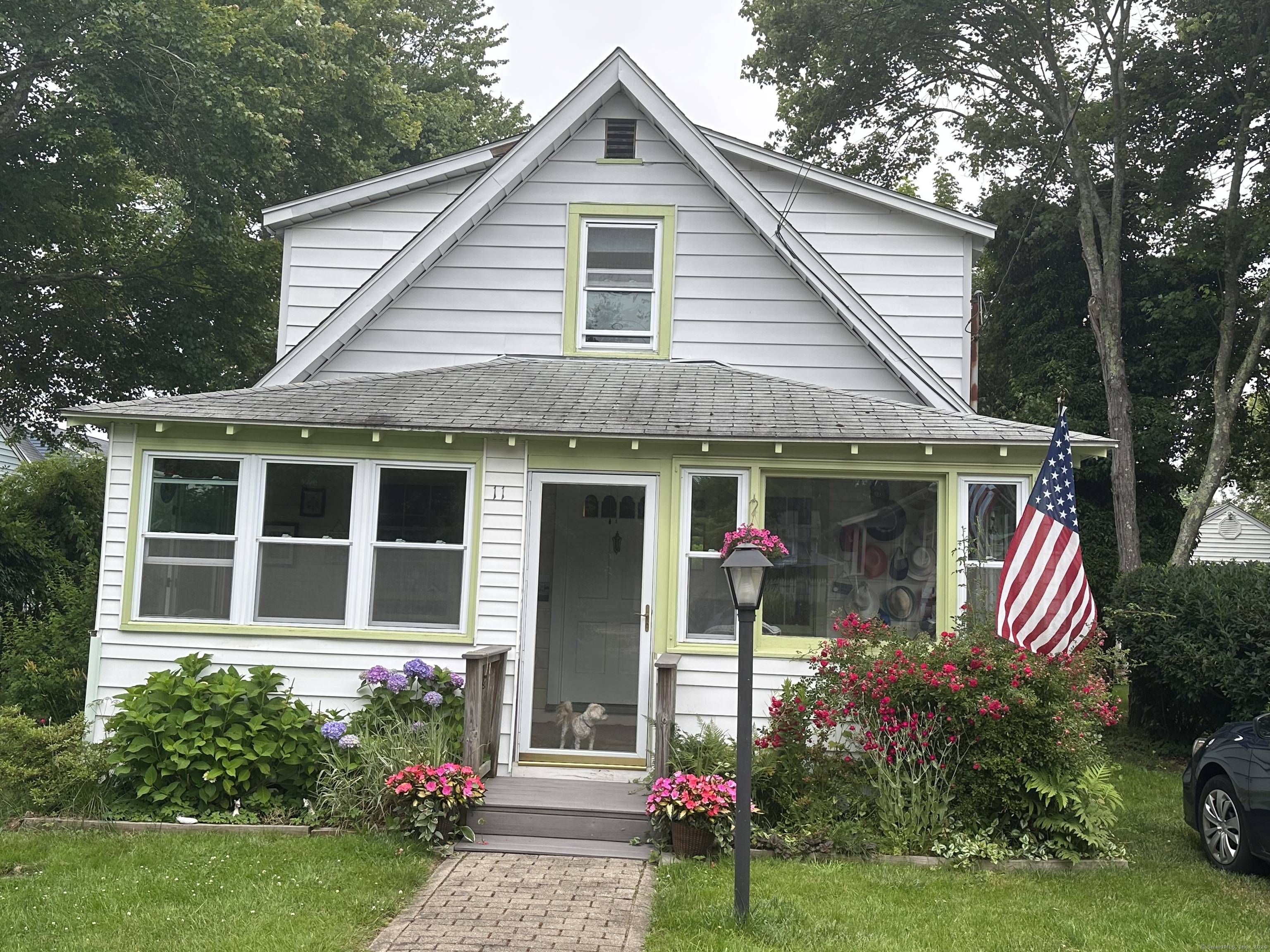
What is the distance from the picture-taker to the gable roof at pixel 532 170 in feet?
32.7

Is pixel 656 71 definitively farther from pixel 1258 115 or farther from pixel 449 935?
pixel 449 935

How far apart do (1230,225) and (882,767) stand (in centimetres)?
1243

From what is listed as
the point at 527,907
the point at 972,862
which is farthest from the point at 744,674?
the point at 972,862

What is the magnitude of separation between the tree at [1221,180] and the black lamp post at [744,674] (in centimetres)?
1220

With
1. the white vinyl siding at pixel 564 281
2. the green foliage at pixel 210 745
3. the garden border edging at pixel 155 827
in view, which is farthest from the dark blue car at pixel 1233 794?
the green foliage at pixel 210 745

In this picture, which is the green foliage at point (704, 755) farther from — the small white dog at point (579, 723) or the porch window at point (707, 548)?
the small white dog at point (579, 723)

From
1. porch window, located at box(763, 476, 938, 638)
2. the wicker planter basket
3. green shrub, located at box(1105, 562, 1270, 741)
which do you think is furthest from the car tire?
the wicker planter basket

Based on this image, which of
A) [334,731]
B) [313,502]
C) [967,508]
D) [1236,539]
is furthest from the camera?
[1236,539]

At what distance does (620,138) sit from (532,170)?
3.17 feet

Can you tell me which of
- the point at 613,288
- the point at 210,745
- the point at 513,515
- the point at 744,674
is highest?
the point at 613,288

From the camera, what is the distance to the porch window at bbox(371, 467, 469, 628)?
333 inches

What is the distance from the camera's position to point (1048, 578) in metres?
7.08

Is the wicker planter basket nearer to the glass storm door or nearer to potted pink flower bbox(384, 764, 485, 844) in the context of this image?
potted pink flower bbox(384, 764, 485, 844)

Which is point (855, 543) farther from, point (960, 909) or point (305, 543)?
point (305, 543)
